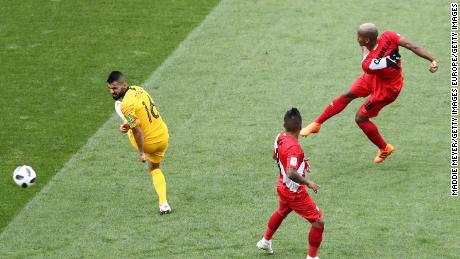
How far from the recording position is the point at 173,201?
12633 millimetres

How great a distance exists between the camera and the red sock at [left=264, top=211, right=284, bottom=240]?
35.6ft

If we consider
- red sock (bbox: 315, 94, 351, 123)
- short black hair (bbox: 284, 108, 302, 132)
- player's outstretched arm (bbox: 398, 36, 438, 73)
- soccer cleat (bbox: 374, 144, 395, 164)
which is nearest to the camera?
short black hair (bbox: 284, 108, 302, 132)

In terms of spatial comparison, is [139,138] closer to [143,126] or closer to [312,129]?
[143,126]

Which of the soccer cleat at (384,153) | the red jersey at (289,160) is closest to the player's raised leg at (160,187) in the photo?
the red jersey at (289,160)

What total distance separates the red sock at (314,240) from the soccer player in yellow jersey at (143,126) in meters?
2.36

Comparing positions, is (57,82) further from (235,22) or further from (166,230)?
(166,230)

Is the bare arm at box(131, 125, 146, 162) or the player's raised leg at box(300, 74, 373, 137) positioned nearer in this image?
the bare arm at box(131, 125, 146, 162)

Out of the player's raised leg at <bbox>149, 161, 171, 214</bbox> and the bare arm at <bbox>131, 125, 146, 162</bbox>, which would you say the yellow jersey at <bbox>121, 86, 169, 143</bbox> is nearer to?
the bare arm at <bbox>131, 125, 146, 162</bbox>

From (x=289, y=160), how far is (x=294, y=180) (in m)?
0.22

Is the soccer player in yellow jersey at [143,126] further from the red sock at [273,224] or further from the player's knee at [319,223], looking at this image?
the player's knee at [319,223]

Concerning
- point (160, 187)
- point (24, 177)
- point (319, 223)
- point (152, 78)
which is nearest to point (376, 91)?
point (319, 223)

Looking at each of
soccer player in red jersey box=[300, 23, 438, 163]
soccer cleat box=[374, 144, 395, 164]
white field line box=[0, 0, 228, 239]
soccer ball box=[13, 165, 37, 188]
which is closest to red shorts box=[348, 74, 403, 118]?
soccer player in red jersey box=[300, 23, 438, 163]

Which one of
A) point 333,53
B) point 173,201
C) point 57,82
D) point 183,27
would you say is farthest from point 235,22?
point 173,201

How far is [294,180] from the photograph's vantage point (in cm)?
1021
